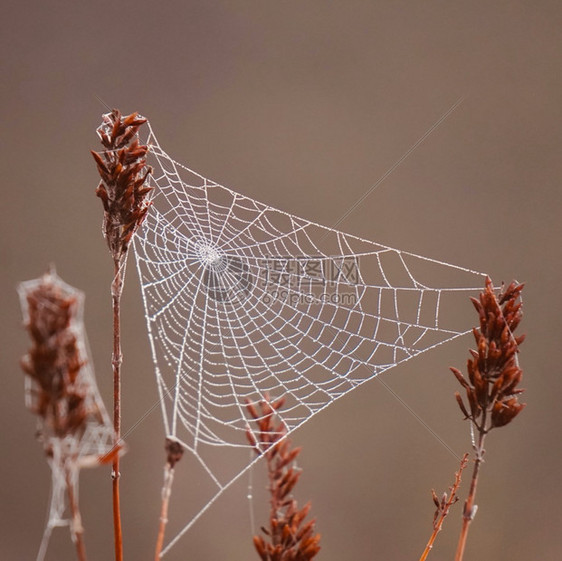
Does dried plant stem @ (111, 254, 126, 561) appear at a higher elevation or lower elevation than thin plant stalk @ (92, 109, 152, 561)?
lower

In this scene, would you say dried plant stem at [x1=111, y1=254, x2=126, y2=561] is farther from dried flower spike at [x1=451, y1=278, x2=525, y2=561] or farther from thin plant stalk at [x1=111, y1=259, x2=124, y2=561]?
dried flower spike at [x1=451, y1=278, x2=525, y2=561]

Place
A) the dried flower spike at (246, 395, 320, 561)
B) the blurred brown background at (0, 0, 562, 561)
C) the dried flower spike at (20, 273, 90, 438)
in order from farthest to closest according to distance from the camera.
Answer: the blurred brown background at (0, 0, 562, 561)
the dried flower spike at (246, 395, 320, 561)
the dried flower spike at (20, 273, 90, 438)

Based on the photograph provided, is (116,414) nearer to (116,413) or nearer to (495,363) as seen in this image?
(116,413)

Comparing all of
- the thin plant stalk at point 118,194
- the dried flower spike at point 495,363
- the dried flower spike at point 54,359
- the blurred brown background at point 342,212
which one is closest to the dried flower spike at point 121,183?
the thin plant stalk at point 118,194

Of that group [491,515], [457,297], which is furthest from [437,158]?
[491,515]

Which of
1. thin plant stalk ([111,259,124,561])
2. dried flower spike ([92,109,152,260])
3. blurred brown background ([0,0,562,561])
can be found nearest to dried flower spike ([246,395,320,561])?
thin plant stalk ([111,259,124,561])

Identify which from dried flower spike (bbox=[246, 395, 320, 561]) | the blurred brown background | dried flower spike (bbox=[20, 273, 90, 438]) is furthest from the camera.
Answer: the blurred brown background

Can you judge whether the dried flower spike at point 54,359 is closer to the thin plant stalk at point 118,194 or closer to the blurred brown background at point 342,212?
the thin plant stalk at point 118,194

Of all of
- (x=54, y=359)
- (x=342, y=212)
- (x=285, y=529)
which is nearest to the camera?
(x=54, y=359)

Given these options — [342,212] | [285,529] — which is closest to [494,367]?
[285,529]
